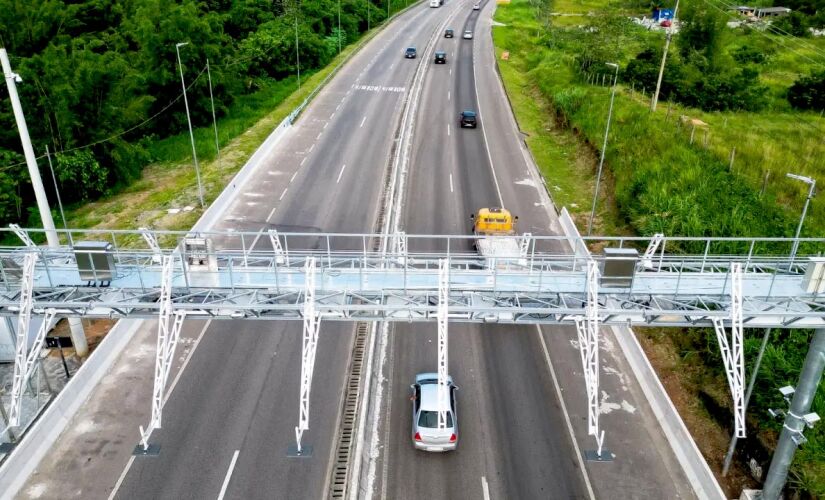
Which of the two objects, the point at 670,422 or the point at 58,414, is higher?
the point at 58,414

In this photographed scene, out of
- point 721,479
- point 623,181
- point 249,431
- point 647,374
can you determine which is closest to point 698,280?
point 647,374

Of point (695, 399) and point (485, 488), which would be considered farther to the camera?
point (695, 399)

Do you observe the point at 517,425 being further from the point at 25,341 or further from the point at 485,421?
the point at 25,341

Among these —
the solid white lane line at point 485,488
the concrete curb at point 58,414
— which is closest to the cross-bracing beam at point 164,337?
the concrete curb at point 58,414

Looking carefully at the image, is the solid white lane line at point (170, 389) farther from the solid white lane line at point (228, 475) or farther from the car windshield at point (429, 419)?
the car windshield at point (429, 419)

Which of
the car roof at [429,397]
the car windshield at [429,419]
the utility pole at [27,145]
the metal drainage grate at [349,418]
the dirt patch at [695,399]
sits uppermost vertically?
the utility pole at [27,145]

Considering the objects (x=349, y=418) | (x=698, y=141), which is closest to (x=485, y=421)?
(x=349, y=418)

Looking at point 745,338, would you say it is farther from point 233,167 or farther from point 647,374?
point 233,167
